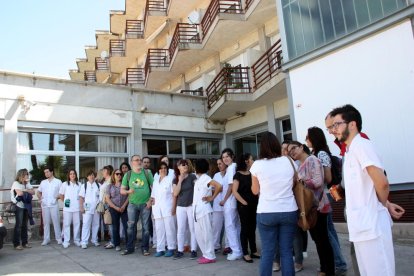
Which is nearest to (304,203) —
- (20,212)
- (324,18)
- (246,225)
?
(246,225)

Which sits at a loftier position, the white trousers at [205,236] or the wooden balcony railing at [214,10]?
the wooden balcony railing at [214,10]

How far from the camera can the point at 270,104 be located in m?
13.1

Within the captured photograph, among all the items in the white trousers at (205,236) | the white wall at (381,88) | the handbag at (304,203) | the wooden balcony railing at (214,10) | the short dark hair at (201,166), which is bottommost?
the white trousers at (205,236)

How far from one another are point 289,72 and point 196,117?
20.3 feet

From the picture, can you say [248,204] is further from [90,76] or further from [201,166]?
[90,76]

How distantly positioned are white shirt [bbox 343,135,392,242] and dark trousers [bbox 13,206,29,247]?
7.25m

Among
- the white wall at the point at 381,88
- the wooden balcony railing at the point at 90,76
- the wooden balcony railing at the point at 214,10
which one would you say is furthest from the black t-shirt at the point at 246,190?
the wooden balcony railing at the point at 90,76

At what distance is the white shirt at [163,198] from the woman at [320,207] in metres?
2.84

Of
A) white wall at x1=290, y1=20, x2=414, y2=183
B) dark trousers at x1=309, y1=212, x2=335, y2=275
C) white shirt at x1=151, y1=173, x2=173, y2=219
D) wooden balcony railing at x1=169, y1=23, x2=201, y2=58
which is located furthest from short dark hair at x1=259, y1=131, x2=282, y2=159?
wooden balcony railing at x1=169, y1=23, x2=201, y2=58

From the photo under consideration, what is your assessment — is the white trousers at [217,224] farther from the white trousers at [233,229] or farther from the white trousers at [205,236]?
the white trousers at [205,236]

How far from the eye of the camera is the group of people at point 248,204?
7.79 feet

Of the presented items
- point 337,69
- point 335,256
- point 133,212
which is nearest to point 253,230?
point 335,256

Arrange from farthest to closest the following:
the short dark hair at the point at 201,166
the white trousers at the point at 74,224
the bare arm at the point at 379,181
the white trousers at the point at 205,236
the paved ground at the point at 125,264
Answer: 1. the white trousers at the point at 74,224
2. the short dark hair at the point at 201,166
3. the white trousers at the point at 205,236
4. the paved ground at the point at 125,264
5. the bare arm at the point at 379,181

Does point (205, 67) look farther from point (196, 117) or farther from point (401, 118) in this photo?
point (401, 118)
